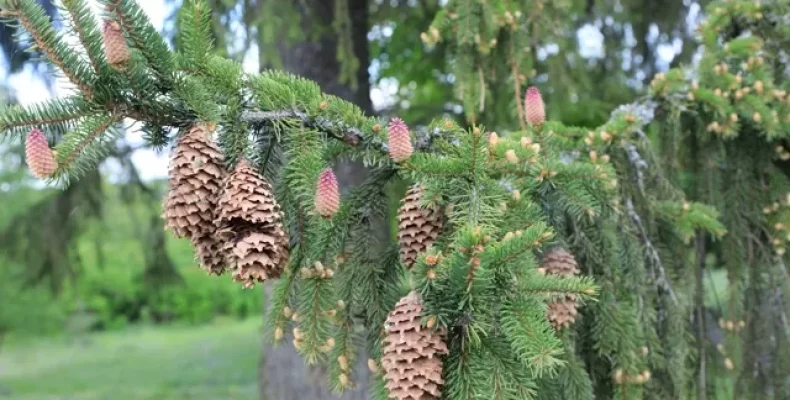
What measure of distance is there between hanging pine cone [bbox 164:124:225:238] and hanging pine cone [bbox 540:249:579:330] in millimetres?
626

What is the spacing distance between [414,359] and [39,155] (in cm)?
62

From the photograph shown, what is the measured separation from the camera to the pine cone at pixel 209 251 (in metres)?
1.12

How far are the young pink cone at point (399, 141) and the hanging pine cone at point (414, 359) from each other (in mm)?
245

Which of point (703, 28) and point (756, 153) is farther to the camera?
point (703, 28)

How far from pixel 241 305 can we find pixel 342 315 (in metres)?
21.8

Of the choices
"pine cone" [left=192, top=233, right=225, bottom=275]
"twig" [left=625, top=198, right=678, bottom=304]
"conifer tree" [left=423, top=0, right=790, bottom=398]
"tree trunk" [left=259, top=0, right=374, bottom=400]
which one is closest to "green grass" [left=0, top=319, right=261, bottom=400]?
"tree trunk" [left=259, top=0, right=374, bottom=400]

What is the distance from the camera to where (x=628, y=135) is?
182cm

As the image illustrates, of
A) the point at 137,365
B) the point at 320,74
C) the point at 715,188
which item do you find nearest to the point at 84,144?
the point at 715,188

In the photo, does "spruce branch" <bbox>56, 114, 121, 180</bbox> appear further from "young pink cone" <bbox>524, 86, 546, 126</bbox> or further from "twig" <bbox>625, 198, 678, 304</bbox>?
"twig" <bbox>625, 198, 678, 304</bbox>

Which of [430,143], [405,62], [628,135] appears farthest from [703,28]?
[405,62]

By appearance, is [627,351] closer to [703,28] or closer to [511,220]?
[511,220]

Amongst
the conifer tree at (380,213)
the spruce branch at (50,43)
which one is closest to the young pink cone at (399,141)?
the conifer tree at (380,213)

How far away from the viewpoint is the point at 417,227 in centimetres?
125

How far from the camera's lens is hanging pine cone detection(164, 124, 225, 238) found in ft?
3.57
